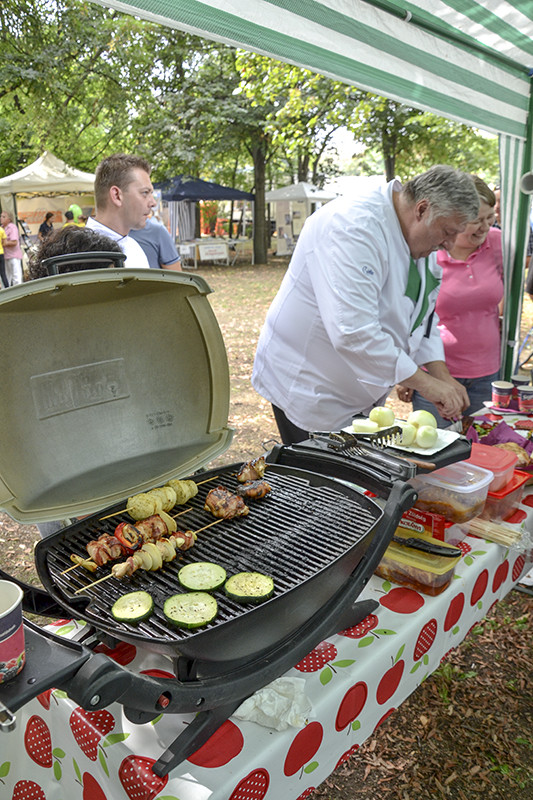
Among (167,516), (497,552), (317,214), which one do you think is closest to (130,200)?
(317,214)

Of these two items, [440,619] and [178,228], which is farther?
[178,228]

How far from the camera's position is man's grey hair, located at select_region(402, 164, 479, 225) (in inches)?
86.4

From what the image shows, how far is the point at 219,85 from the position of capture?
16.3 metres

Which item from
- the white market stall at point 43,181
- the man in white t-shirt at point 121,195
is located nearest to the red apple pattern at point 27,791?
the man in white t-shirt at point 121,195

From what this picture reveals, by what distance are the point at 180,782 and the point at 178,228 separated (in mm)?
21012

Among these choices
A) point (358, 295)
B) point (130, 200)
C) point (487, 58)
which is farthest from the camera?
point (487, 58)

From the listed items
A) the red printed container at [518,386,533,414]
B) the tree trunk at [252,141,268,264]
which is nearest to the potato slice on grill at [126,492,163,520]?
the red printed container at [518,386,533,414]

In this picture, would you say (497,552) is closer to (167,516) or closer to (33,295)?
(167,516)

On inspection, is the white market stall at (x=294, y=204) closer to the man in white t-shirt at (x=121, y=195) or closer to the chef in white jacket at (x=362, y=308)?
the man in white t-shirt at (x=121, y=195)

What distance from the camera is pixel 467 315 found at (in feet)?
11.5

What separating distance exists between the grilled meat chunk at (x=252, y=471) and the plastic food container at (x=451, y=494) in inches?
18.8

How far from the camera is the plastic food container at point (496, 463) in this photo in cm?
199

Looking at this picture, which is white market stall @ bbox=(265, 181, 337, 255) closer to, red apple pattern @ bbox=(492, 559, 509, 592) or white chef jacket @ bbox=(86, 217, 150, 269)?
white chef jacket @ bbox=(86, 217, 150, 269)

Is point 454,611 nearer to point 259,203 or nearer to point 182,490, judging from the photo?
point 182,490
